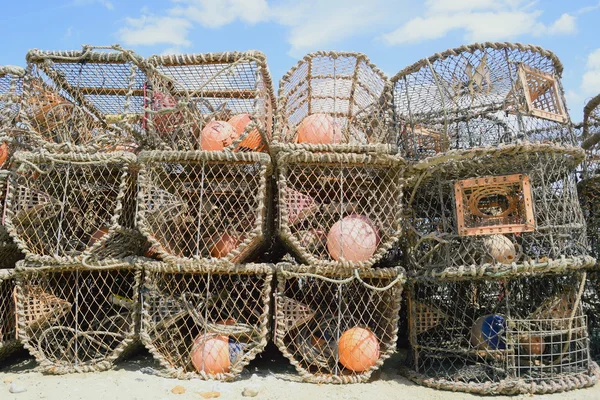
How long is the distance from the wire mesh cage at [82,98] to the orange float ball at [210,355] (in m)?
1.73

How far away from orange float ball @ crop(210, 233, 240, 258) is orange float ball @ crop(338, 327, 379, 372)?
107cm

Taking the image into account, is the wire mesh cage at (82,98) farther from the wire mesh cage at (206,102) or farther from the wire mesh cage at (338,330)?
the wire mesh cage at (338,330)

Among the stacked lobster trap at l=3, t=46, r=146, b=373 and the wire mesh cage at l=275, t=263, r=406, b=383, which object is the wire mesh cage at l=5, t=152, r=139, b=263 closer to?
the stacked lobster trap at l=3, t=46, r=146, b=373

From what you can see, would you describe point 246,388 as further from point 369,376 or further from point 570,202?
point 570,202

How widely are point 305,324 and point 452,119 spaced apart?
2023 millimetres

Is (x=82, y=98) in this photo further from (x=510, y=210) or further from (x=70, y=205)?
(x=510, y=210)

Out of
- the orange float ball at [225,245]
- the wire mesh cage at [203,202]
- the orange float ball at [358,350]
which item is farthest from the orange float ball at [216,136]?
the orange float ball at [358,350]

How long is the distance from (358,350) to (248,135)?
184 centimetres

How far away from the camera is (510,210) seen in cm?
348

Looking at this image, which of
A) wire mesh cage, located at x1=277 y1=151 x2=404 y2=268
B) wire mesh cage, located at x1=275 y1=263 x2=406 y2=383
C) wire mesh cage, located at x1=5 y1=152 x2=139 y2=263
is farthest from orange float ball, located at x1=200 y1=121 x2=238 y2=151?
wire mesh cage, located at x1=275 y1=263 x2=406 y2=383

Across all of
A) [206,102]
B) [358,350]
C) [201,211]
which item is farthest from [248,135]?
[358,350]

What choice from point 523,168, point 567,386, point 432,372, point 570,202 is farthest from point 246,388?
point 570,202

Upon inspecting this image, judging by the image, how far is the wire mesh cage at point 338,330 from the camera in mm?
3408

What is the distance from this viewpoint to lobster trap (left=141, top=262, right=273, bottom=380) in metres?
3.38
